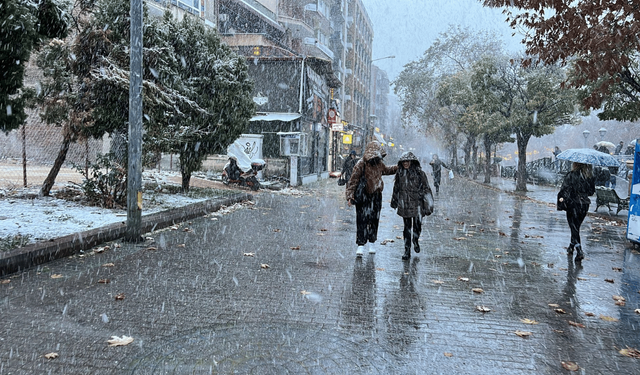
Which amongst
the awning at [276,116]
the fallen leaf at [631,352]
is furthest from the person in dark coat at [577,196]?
the awning at [276,116]

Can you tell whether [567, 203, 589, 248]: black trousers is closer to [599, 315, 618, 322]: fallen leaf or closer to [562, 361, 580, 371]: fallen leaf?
[599, 315, 618, 322]: fallen leaf

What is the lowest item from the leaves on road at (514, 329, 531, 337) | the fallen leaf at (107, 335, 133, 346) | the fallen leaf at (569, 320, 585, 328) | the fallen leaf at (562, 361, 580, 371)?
the fallen leaf at (569, 320, 585, 328)

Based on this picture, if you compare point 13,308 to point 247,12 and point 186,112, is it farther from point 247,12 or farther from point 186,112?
point 247,12

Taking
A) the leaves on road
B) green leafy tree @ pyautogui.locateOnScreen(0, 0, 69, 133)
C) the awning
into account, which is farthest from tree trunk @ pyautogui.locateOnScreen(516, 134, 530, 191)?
green leafy tree @ pyautogui.locateOnScreen(0, 0, 69, 133)

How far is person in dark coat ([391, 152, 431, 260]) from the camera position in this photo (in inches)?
312

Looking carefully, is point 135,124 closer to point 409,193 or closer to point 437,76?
point 409,193

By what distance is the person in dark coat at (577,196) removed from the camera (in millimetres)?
8312

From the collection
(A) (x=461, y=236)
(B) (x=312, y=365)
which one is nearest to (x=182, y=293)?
(B) (x=312, y=365)

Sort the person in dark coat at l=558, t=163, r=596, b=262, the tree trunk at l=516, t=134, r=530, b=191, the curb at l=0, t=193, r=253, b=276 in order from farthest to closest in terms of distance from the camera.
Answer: the tree trunk at l=516, t=134, r=530, b=191
the person in dark coat at l=558, t=163, r=596, b=262
the curb at l=0, t=193, r=253, b=276

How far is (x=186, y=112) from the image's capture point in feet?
49.4

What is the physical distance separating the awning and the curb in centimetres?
1493

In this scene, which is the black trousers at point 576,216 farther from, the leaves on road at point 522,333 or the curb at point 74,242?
the curb at point 74,242

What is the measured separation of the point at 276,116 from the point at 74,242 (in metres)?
20.1

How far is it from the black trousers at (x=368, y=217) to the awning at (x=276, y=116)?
1806 centimetres
